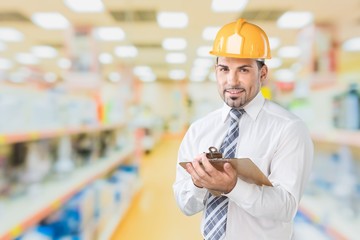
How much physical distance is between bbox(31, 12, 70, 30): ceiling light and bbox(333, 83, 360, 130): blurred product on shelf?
5.22 m

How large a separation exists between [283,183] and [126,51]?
876 centimetres

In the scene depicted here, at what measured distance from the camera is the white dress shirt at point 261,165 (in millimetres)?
703

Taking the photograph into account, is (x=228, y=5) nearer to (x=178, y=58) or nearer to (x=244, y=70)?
(x=178, y=58)

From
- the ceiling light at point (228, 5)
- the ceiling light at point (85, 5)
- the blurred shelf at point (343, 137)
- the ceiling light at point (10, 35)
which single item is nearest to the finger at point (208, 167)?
the blurred shelf at point (343, 137)

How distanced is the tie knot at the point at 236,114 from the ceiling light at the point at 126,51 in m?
7.97

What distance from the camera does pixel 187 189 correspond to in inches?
31.2

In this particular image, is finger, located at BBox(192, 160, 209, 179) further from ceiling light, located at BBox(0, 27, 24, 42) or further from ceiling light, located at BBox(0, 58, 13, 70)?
ceiling light, located at BBox(0, 58, 13, 70)

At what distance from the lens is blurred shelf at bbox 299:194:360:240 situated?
1669mm

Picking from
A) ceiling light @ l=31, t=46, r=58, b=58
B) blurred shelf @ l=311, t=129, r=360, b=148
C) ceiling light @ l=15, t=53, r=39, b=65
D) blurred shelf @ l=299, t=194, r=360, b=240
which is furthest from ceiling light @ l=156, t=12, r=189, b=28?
ceiling light @ l=15, t=53, r=39, b=65

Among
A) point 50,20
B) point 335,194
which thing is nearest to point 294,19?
point 335,194

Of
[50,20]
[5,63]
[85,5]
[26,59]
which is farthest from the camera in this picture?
[5,63]

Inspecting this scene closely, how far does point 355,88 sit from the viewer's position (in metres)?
2.08

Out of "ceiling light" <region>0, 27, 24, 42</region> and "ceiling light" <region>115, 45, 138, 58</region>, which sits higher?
"ceiling light" <region>0, 27, 24, 42</region>

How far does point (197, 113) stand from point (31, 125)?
1817 mm
